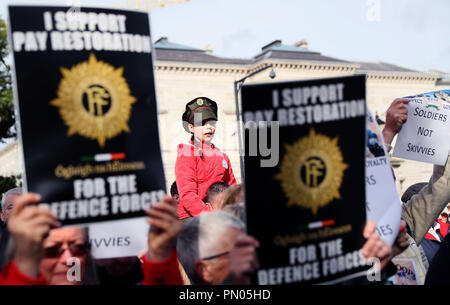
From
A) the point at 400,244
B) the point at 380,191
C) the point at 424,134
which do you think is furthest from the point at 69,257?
the point at 424,134

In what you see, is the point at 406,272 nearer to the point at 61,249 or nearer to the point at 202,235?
the point at 202,235

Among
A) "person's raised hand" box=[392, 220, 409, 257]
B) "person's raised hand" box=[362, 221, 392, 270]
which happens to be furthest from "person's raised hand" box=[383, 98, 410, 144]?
"person's raised hand" box=[362, 221, 392, 270]

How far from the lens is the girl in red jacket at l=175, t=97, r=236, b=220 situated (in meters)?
4.77

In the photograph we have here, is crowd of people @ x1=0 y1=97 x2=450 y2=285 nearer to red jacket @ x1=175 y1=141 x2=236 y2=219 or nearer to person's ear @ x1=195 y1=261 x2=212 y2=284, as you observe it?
person's ear @ x1=195 y1=261 x2=212 y2=284

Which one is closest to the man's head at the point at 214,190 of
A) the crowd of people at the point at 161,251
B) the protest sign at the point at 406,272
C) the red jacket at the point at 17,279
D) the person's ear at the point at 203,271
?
the crowd of people at the point at 161,251

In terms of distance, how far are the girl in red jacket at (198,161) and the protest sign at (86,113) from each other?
8.06 ft

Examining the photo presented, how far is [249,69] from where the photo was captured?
4981 centimetres

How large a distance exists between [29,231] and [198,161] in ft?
9.63

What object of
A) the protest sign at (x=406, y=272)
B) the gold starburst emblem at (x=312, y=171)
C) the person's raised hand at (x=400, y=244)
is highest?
the gold starburst emblem at (x=312, y=171)

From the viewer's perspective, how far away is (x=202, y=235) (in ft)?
8.28

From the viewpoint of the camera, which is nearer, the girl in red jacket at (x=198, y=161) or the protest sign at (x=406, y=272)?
the protest sign at (x=406, y=272)

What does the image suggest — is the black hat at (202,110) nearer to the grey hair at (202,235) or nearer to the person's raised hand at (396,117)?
the person's raised hand at (396,117)

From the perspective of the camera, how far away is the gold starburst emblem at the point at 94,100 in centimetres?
220
